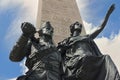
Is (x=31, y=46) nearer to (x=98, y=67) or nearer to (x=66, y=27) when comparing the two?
(x=98, y=67)

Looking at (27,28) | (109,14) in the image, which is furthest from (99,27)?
(27,28)

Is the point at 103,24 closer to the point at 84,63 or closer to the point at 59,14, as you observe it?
the point at 84,63

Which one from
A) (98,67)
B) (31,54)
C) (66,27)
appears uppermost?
(66,27)

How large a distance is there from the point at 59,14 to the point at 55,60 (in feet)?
10.9

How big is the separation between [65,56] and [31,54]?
33.3 inches

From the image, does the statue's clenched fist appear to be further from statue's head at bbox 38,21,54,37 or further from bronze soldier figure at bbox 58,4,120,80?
bronze soldier figure at bbox 58,4,120,80

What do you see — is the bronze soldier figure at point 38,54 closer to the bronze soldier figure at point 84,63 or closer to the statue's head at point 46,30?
the statue's head at point 46,30

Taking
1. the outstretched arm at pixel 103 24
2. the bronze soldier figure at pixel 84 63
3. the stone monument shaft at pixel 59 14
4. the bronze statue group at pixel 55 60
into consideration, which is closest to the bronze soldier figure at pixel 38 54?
the bronze statue group at pixel 55 60

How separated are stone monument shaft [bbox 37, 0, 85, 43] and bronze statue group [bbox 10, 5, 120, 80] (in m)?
1.92

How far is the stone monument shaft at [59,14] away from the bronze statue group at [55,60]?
1.92m

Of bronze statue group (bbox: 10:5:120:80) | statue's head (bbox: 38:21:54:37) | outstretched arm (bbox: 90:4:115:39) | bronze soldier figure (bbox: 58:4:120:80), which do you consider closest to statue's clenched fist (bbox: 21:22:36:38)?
bronze statue group (bbox: 10:5:120:80)

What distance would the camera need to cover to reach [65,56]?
9984 mm

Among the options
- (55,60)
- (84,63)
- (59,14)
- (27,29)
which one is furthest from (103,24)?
(59,14)

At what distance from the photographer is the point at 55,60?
9422 mm
